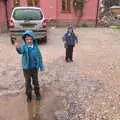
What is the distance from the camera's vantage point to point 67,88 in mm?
8461

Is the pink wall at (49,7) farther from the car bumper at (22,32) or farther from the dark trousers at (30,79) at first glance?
the dark trousers at (30,79)

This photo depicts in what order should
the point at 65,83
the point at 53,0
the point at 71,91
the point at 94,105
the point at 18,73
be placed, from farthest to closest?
the point at 53,0 < the point at 18,73 < the point at 65,83 < the point at 71,91 < the point at 94,105

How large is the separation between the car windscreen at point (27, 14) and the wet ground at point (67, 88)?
2.23 metres

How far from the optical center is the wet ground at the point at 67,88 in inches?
266

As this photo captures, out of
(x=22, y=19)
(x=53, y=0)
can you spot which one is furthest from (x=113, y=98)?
(x=53, y=0)

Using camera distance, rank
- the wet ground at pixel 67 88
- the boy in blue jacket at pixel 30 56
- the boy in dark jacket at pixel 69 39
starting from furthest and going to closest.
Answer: the boy in dark jacket at pixel 69 39 → the boy in blue jacket at pixel 30 56 → the wet ground at pixel 67 88

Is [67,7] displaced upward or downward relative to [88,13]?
upward

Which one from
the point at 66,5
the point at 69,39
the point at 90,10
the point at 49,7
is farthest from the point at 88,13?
the point at 69,39

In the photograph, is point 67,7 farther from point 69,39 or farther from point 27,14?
point 69,39

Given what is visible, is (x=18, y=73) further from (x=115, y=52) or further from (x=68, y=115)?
(x=115, y=52)

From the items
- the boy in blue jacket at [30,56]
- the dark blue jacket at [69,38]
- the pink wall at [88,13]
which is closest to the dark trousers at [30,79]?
the boy in blue jacket at [30,56]

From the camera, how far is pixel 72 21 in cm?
2523

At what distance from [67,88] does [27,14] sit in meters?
8.23

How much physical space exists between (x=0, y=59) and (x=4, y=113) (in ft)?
18.9
